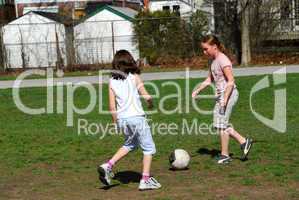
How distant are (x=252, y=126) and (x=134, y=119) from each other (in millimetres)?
4804

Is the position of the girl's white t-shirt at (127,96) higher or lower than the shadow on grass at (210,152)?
higher

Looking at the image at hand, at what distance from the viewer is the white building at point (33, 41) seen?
3142 cm

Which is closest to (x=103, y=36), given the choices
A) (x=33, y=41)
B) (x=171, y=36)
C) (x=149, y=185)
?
(x=33, y=41)

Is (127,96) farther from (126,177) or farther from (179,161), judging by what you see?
(179,161)

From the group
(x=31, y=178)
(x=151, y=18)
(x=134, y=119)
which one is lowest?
(x=31, y=178)

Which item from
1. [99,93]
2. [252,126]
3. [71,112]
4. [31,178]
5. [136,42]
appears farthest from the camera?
[136,42]

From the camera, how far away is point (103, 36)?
111 ft

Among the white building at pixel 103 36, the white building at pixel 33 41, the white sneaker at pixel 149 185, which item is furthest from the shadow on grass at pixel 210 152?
the white building at pixel 33 41

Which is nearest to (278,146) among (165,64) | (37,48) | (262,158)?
(262,158)

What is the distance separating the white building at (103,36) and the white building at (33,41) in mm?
1111

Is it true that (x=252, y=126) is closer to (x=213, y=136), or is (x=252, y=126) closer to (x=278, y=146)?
(x=213, y=136)

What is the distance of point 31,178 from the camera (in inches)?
296

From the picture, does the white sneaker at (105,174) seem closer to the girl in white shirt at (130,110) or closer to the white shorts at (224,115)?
the girl in white shirt at (130,110)

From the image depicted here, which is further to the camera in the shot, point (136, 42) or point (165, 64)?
point (136, 42)
